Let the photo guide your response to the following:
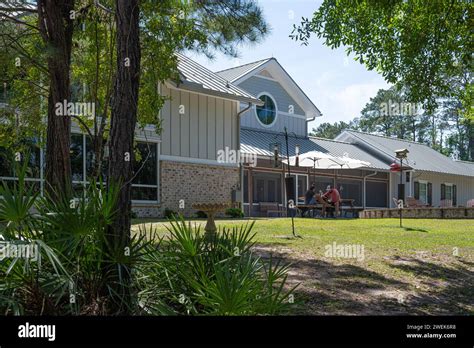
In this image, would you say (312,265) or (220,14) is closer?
(312,265)

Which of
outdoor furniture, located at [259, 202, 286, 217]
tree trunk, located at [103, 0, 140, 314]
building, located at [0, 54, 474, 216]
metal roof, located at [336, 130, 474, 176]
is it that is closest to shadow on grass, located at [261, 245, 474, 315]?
tree trunk, located at [103, 0, 140, 314]

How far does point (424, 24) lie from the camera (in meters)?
7.86

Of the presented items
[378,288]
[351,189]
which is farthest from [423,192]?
[378,288]

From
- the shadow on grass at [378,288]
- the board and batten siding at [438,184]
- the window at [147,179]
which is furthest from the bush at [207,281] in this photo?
the board and batten siding at [438,184]

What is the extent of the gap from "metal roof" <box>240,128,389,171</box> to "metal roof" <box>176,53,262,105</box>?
6.62ft

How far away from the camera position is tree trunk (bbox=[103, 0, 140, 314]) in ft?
14.3

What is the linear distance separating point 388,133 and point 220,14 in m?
26.4

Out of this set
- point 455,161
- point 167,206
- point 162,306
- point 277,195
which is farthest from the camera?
point 455,161

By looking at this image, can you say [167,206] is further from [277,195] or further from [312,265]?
[312,265]

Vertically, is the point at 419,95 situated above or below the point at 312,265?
above

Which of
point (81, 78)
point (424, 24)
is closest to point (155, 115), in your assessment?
point (81, 78)

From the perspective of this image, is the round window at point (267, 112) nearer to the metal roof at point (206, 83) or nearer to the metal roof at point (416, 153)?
the metal roof at point (206, 83)

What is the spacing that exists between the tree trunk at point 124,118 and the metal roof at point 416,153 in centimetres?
2325

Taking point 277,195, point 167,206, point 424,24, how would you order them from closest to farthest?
1. point 424,24
2. point 167,206
3. point 277,195
